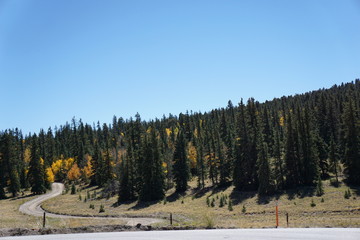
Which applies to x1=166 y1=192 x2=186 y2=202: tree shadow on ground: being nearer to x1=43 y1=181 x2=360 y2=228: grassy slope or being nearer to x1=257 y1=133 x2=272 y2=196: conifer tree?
x1=43 y1=181 x2=360 y2=228: grassy slope

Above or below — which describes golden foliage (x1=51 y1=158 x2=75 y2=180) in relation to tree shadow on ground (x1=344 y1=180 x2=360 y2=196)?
above

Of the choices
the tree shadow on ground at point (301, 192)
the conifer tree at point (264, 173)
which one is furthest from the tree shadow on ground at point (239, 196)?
the tree shadow on ground at point (301, 192)

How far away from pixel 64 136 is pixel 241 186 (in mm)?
112163

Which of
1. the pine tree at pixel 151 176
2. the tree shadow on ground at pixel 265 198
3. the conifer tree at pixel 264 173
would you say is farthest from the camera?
the pine tree at pixel 151 176

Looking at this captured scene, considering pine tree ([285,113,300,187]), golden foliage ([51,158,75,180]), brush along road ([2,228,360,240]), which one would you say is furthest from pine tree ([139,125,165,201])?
golden foliage ([51,158,75,180])

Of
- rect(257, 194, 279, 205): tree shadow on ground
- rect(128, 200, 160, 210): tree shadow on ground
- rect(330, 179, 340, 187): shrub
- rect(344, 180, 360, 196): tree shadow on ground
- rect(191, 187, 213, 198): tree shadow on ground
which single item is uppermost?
rect(330, 179, 340, 187): shrub

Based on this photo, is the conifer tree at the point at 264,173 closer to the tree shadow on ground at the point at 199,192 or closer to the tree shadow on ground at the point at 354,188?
the tree shadow on ground at the point at 354,188

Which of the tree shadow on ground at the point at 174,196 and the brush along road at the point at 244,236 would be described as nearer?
the brush along road at the point at 244,236

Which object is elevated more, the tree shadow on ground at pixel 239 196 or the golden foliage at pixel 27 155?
the golden foliage at pixel 27 155

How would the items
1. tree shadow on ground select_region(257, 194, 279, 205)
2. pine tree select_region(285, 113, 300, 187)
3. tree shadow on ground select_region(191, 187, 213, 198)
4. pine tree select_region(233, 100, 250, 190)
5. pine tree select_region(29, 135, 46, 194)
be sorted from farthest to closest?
pine tree select_region(29, 135, 46, 194), tree shadow on ground select_region(191, 187, 213, 198), pine tree select_region(233, 100, 250, 190), pine tree select_region(285, 113, 300, 187), tree shadow on ground select_region(257, 194, 279, 205)

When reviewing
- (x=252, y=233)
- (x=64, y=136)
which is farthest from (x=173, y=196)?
(x=64, y=136)

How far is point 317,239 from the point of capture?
13.3m

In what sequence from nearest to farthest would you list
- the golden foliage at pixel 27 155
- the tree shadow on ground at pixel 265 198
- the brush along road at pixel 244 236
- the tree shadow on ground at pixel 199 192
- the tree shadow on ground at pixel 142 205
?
the brush along road at pixel 244 236, the tree shadow on ground at pixel 265 198, the tree shadow on ground at pixel 142 205, the tree shadow on ground at pixel 199 192, the golden foliage at pixel 27 155

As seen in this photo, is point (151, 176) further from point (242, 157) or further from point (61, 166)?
point (61, 166)
